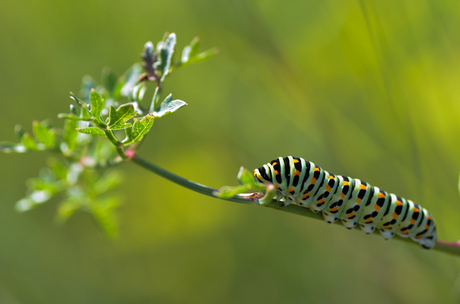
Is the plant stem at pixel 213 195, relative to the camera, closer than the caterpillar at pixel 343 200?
Yes

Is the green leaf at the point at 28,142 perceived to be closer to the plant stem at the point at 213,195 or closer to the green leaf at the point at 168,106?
the plant stem at the point at 213,195

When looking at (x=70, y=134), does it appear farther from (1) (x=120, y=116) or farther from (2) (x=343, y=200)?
(2) (x=343, y=200)

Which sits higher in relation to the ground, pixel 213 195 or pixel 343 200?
pixel 213 195

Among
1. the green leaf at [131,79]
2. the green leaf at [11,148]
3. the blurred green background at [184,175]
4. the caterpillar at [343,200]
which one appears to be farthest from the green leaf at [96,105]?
the blurred green background at [184,175]

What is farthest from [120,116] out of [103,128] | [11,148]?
[11,148]

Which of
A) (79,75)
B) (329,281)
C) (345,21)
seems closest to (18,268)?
(79,75)

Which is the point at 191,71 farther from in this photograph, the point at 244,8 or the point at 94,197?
the point at 94,197

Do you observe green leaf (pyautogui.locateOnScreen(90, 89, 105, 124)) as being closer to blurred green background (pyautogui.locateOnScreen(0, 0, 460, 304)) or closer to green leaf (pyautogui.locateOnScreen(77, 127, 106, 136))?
green leaf (pyautogui.locateOnScreen(77, 127, 106, 136))

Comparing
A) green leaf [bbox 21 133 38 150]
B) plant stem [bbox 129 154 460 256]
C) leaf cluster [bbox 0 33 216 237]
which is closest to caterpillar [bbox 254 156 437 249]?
plant stem [bbox 129 154 460 256]
